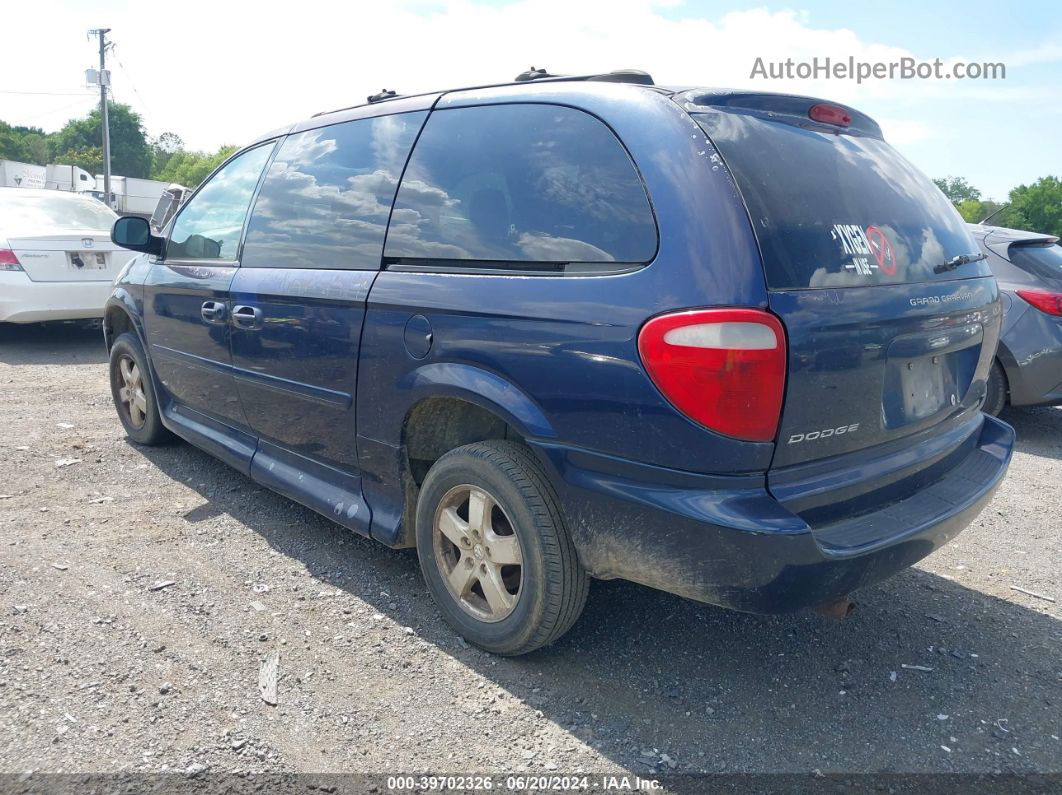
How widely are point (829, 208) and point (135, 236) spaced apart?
369cm

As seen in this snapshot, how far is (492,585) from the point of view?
273 cm

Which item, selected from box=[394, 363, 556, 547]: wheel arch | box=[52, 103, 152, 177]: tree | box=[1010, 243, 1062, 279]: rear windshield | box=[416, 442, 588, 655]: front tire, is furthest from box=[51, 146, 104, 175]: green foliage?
box=[416, 442, 588, 655]: front tire

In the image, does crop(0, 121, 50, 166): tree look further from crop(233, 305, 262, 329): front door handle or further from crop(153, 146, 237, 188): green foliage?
crop(233, 305, 262, 329): front door handle

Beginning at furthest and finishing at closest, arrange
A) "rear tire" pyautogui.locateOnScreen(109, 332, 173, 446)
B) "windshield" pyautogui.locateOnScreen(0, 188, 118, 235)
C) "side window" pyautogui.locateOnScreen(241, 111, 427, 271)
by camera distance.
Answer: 1. "windshield" pyautogui.locateOnScreen(0, 188, 118, 235)
2. "rear tire" pyautogui.locateOnScreen(109, 332, 173, 446)
3. "side window" pyautogui.locateOnScreen(241, 111, 427, 271)

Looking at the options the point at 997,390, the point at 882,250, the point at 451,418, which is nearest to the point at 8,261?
the point at 451,418

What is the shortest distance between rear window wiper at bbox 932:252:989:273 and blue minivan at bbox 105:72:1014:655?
0.06 ft

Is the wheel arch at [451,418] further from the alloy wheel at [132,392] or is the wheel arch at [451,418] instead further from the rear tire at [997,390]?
the rear tire at [997,390]

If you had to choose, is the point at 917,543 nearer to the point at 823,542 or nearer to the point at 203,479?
the point at 823,542

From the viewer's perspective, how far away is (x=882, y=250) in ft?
8.13

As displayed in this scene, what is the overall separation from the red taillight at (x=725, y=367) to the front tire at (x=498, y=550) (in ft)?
2.02

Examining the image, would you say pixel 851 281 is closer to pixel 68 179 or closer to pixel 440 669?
pixel 440 669

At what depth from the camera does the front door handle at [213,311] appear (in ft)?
12.4

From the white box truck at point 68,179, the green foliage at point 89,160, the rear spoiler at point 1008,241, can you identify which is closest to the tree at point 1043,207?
the white box truck at point 68,179

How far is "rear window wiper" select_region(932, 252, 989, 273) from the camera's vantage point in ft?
8.82
